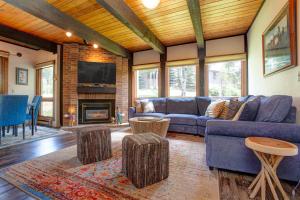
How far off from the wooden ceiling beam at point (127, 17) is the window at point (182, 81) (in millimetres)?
1217

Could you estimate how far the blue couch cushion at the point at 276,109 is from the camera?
175cm

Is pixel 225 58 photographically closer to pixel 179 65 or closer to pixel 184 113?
pixel 179 65

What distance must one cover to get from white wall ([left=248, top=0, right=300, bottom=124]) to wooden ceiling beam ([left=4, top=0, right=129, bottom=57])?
352 centimetres

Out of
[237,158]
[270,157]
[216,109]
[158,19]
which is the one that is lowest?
[237,158]

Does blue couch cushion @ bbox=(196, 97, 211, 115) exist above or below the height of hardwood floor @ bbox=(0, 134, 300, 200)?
above

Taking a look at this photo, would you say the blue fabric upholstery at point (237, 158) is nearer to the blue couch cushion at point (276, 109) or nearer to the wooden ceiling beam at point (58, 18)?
the blue couch cushion at point (276, 109)

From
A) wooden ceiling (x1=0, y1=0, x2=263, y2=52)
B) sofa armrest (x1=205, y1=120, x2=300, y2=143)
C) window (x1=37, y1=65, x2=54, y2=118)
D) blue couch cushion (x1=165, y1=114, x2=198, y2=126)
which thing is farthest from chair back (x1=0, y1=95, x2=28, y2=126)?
sofa armrest (x1=205, y1=120, x2=300, y2=143)

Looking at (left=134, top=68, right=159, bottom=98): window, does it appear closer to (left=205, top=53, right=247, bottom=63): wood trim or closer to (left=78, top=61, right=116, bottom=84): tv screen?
(left=78, top=61, right=116, bottom=84): tv screen

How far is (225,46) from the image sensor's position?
428 cm

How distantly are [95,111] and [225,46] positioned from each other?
427 centimetres

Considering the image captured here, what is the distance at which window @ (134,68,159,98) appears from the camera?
17.5 ft

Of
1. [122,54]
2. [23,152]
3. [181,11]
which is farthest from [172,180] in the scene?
[122,54]

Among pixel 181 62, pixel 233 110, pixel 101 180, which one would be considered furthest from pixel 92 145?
A: pixel 181 62

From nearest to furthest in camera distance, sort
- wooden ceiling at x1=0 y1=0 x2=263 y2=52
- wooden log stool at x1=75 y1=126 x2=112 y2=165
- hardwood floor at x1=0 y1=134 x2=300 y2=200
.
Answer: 1. hardwood floor at x1=0 y1=134 x2=300 y2=200
2. wooden log stool at x1=75 y1=126 x2=112 y2=165
3. wooden ceiling at x1=0 y1=0 x2=263 y2=52
